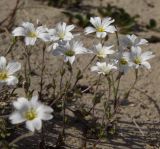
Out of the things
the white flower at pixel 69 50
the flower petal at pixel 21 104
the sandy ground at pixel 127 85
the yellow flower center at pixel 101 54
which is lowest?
the sandy ground at pixel 127 85

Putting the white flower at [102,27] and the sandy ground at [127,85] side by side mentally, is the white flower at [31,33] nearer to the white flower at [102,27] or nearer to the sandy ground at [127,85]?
the white flower at [102,27]

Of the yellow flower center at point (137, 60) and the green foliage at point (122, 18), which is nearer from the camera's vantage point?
the yellow flower center at point (137, 60)

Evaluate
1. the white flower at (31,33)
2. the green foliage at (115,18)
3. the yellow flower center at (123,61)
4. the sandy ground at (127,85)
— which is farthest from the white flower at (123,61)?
the green foliage at (115,18)

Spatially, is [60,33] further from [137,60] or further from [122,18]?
[122,18]

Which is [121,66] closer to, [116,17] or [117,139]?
[117,139]

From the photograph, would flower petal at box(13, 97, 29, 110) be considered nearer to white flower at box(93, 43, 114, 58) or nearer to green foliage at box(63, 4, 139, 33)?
white flower at box(93, 43, 114, 58)

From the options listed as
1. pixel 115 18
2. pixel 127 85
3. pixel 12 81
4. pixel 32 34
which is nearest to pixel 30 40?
pixel 32 34
